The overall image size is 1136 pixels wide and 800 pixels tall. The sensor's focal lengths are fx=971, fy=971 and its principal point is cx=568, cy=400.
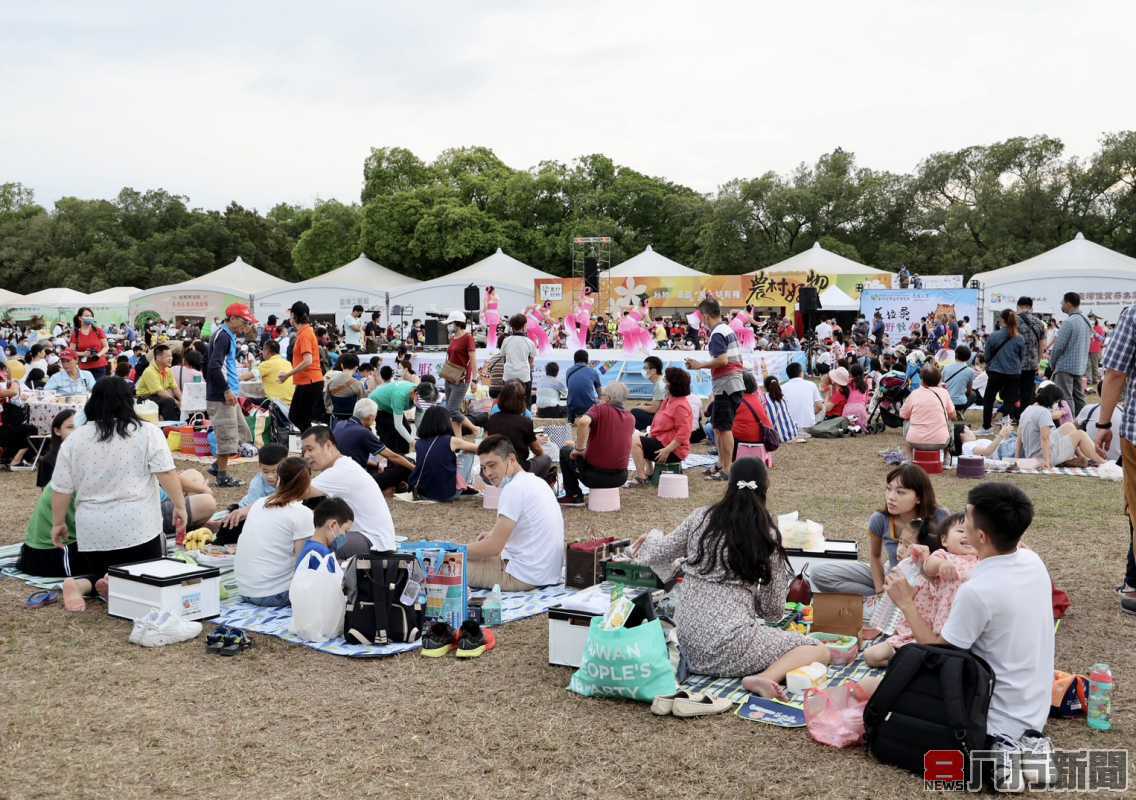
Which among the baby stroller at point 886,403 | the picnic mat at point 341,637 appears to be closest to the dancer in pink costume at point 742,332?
the baby stroller at point 886,403

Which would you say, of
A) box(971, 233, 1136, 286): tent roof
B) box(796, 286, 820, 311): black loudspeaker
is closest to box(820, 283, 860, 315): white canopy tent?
box(796, 286, 820, 311): black loudspeaker

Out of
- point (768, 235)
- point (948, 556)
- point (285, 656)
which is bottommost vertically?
point (285, 656)

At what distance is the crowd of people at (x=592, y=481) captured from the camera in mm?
3420

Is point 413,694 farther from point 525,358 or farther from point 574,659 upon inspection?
point 525,358

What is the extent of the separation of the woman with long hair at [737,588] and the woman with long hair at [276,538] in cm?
196

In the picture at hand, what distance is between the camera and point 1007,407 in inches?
444

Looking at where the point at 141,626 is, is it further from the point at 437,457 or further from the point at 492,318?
the point at 492,318

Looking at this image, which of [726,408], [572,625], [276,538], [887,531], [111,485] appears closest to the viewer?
[572,625]

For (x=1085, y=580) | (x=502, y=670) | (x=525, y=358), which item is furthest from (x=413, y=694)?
(x=525, y=358)

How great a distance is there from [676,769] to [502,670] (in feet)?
4.01

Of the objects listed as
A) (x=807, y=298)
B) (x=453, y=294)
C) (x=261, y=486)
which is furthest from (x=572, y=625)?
(x=453, y=294)

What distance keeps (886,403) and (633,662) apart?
9494 millimetres

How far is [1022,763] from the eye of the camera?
309cm

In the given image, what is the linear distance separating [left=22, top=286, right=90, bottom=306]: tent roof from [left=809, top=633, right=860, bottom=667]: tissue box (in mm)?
37681
